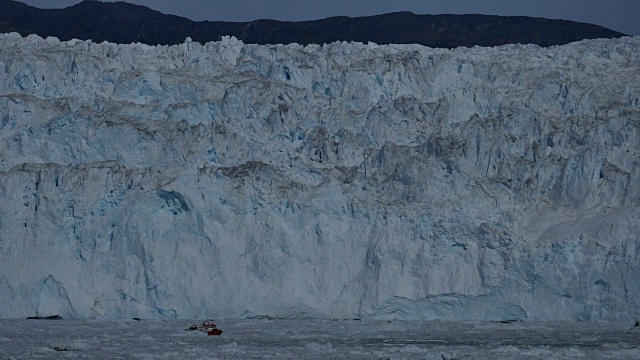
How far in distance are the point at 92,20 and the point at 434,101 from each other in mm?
28958

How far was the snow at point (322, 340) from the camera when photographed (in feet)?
52.0

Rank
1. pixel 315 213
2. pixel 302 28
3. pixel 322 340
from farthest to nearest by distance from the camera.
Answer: pixel 302 28, pixel 315 213, pixel 322 340

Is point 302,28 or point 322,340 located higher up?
point 302,28

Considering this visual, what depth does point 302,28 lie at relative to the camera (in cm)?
5003

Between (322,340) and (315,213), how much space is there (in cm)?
542

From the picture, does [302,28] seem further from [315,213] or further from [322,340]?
[322,340]

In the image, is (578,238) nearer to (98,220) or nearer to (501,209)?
(501,209)

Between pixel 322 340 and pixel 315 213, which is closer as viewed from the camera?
pixel 322 340

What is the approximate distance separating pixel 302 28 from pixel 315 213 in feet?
91.9

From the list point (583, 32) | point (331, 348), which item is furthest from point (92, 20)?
point (331, 348)

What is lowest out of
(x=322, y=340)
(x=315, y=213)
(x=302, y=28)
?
(x=322, y=340)

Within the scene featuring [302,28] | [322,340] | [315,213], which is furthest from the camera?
[302,28]

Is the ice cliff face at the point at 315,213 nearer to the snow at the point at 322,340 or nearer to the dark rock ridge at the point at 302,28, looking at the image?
the snow at the point at 322,340

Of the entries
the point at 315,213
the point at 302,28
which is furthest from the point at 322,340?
the point at 302,28
